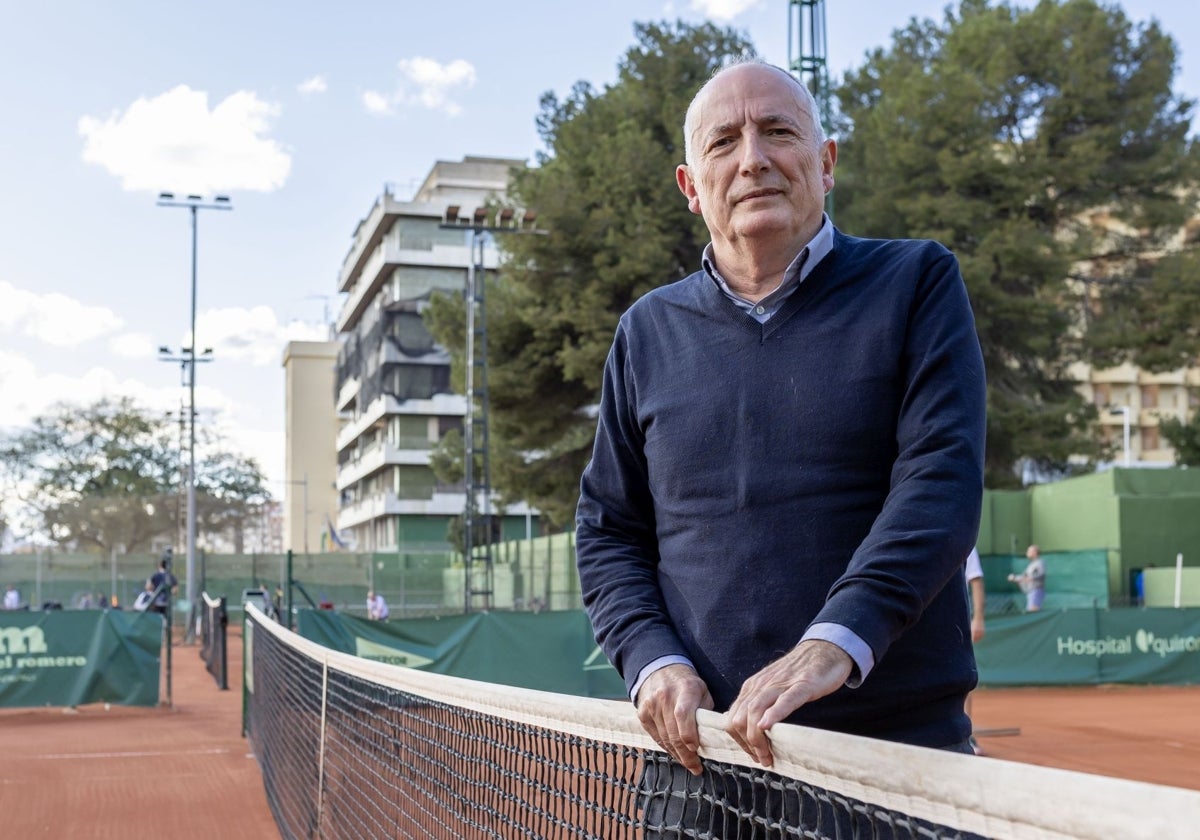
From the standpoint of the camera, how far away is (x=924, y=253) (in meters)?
2.34

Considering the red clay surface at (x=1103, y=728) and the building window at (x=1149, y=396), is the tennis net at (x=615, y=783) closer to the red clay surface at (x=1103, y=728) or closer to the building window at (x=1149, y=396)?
the red clay surface at (x=1103, y=728)

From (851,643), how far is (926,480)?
0.30 metres

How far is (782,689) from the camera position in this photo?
1.88m

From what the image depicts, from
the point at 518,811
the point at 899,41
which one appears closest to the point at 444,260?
the point at 899,41

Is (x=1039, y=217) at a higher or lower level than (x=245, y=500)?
higher

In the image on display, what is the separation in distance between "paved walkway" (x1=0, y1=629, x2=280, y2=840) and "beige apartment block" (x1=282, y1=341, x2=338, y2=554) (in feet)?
262

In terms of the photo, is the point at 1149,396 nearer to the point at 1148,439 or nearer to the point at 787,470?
the point at 1148,439

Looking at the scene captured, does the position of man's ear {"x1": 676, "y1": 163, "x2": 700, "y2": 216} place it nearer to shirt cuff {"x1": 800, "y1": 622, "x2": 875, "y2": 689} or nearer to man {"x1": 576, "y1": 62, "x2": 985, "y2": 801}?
man {"x1": 576, "y1": 62, "x2": 985, "y2": 801}

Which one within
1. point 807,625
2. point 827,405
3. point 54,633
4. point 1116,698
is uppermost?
point 827,405

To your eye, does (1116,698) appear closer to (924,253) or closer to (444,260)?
(924,253)

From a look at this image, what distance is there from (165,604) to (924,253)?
23743 millimetres

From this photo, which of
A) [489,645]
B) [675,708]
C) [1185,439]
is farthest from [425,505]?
[675,708]

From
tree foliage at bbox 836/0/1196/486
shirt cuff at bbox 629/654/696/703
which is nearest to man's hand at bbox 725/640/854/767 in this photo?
shirt cuff at bbox 629/654/696/703

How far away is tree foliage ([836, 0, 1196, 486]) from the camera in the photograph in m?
29.5
